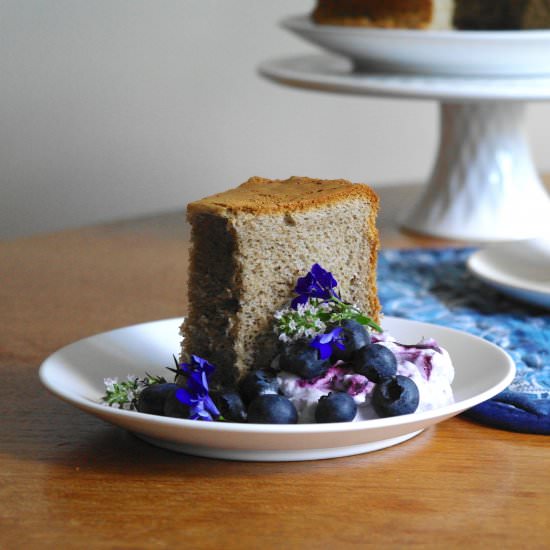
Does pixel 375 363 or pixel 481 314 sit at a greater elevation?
pixel 375 363

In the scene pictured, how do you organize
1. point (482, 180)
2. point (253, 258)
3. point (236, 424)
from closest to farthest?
point (236, 424), point (253, 258), point (482, 180)

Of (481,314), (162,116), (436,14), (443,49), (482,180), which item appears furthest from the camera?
(162,116)

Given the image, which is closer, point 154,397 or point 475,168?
point 154,397

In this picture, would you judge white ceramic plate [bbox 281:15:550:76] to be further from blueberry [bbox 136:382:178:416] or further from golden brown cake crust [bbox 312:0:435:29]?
blueberry [bbox 136:382:178:416]

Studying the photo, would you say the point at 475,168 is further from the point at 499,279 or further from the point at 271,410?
the point at 271,410

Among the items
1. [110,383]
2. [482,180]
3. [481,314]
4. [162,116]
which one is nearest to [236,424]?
[110,383]

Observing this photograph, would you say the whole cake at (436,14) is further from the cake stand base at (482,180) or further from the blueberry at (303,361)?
the blueberry at (303,361)

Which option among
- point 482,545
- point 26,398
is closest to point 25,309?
point 26,398
